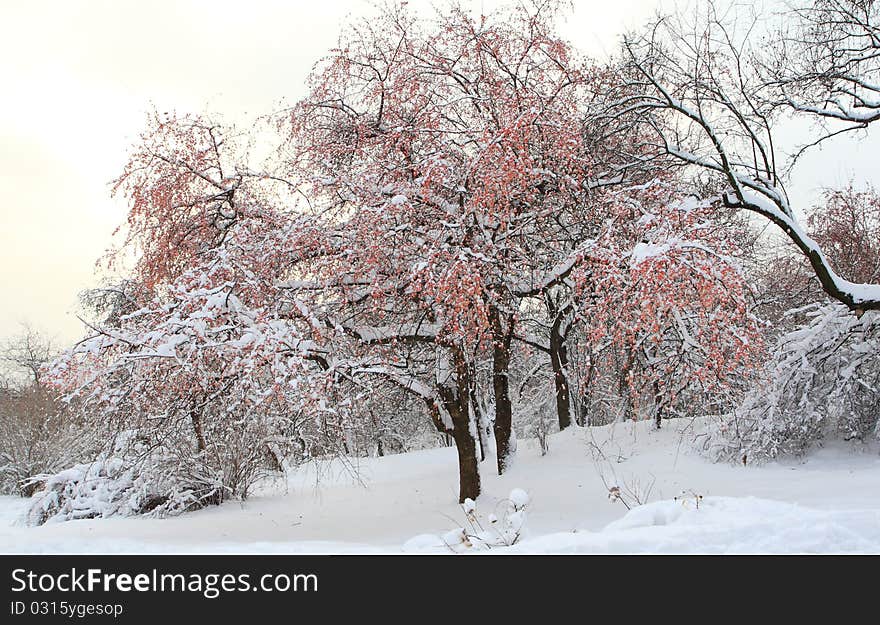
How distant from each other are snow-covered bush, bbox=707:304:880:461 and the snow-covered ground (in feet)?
1.19

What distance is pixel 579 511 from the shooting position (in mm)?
9695

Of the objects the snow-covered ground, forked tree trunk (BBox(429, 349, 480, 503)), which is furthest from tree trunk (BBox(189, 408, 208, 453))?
forked tree trunk (BBox(429, 349, 480, 503))

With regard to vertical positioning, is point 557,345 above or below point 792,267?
below

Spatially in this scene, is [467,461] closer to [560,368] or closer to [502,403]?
[502,403]

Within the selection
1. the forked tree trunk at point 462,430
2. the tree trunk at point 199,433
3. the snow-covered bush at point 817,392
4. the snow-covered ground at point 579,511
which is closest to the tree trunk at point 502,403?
the snow-covered ground at point 579,511

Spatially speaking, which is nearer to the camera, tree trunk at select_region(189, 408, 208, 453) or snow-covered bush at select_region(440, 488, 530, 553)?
snow-covered bush at select_region(440, 488, 530, 553)

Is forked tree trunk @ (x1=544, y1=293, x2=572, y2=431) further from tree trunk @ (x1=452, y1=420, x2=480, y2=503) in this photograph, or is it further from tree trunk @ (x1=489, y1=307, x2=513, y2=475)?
tree trunk @ (x1=452, y1=420, x2=480, y2=503)

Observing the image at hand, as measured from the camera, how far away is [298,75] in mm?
10914

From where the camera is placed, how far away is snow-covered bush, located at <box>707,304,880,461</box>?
34.2ft

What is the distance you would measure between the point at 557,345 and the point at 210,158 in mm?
8276

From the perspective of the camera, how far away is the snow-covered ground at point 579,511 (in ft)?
15.6

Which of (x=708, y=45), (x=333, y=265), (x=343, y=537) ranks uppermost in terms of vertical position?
(x=708, y=45)
